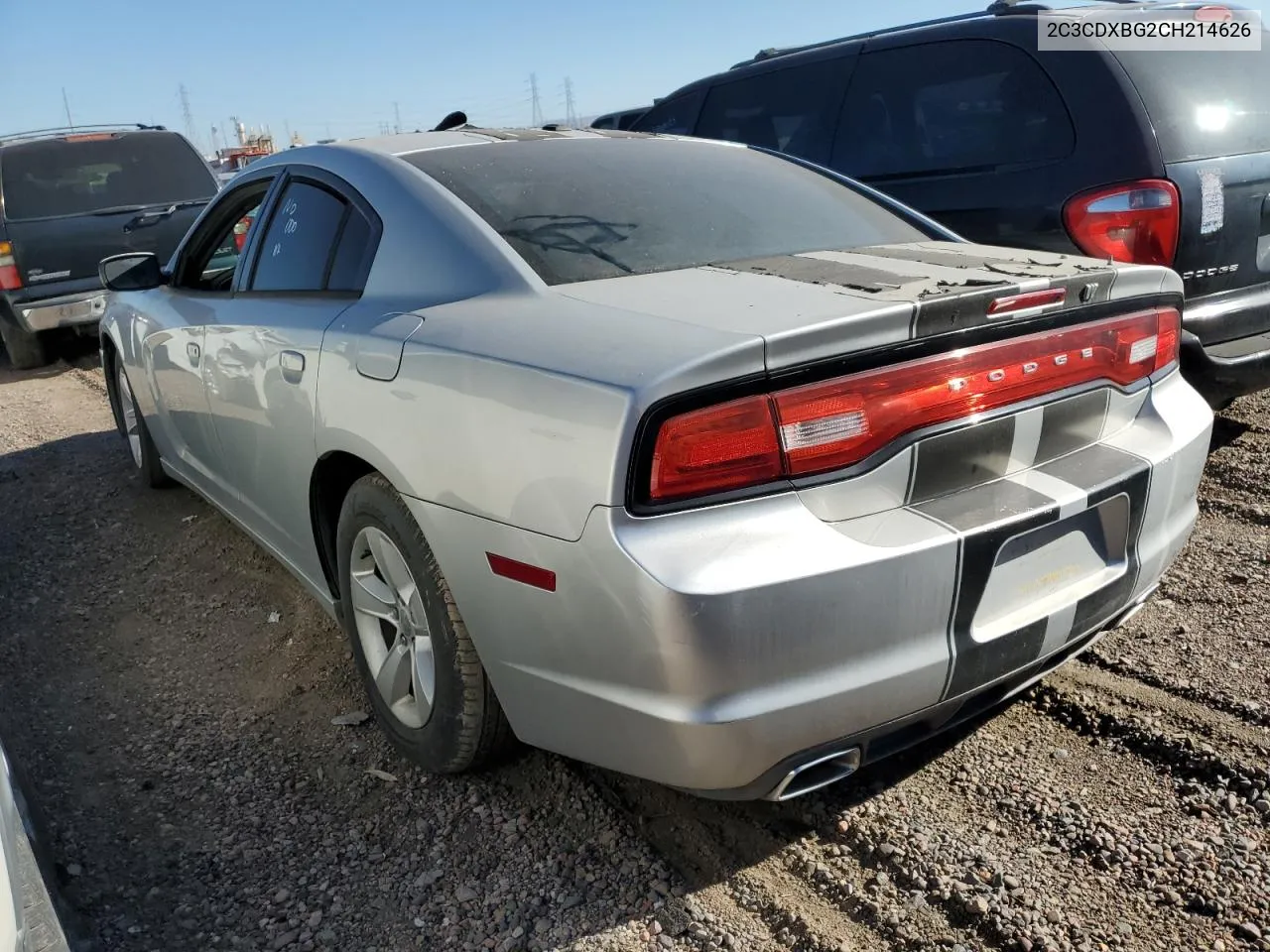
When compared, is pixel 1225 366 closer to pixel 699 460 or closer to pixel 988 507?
pixel 988 507

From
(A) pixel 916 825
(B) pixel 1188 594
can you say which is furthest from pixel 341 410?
(B) pixel 1188 594

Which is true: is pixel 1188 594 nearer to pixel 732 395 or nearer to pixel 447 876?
pixel 732 395

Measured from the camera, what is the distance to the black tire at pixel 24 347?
8500 millimetres

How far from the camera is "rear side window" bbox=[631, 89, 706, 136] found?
241 inches

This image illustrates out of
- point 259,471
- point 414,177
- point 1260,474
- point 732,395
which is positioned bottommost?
point 1260,474

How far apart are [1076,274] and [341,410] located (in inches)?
65.5

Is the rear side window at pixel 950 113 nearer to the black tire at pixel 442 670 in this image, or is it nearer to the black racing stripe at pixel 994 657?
the black racing stripe at pixel 994 657

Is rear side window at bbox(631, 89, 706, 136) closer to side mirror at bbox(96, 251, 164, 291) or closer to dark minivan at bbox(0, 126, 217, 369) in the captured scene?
side mirror at bbox(96, 251, 164, 291)

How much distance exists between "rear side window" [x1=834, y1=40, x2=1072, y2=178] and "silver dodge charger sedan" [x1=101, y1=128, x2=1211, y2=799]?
149 centimetres

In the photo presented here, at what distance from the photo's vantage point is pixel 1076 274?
212 cm

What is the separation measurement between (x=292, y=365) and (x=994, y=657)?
1874 millimetres

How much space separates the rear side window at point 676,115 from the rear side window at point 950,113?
138 centimetres

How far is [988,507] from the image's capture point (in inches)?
75.6

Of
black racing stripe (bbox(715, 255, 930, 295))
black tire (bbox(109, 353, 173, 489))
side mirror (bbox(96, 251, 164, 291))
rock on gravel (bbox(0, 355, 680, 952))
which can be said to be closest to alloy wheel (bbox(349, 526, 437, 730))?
rock on gravel (bbox(0, 355, 680, 952))
